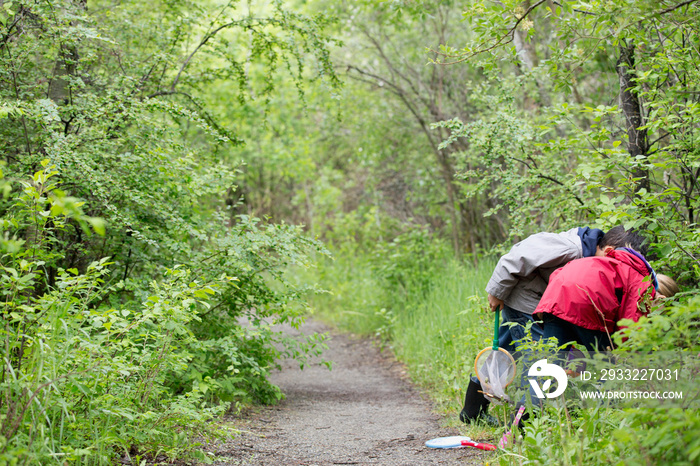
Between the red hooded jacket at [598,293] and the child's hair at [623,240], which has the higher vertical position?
the child's hair at [623,240]

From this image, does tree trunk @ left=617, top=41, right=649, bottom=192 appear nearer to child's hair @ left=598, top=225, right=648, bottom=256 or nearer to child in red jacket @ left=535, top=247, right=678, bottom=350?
child's hair @ left=598, top=225, right=648, bottom=256

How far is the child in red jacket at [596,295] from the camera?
3.00 metres

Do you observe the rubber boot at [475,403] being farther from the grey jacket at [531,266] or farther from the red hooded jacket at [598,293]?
the red hooded jacket at [598,293]

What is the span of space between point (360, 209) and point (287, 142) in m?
4.64

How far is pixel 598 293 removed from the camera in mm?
2998

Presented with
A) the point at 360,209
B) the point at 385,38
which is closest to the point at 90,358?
the point at 385,38

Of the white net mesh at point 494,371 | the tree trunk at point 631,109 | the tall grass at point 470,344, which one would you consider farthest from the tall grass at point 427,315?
the tree trunk at point 631,109

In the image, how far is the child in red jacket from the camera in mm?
2996

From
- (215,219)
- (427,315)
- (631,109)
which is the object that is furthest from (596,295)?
(427,315)

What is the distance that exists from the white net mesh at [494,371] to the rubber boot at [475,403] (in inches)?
9.3

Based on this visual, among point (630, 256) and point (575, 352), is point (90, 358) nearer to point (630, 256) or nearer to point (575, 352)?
point (575, 352)

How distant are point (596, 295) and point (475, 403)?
1.36m

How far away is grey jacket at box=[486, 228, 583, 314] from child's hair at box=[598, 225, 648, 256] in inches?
6.4

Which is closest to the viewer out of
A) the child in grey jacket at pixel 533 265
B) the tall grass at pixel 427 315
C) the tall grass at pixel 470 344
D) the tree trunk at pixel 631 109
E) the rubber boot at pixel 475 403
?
the tall grass at pixel 470 344
